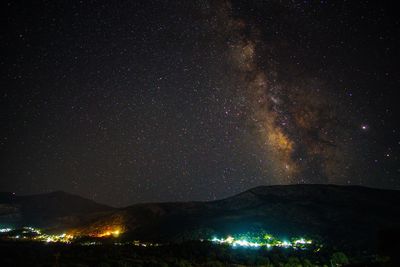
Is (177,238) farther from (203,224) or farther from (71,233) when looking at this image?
(71,233)

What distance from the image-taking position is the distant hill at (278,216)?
263 ft

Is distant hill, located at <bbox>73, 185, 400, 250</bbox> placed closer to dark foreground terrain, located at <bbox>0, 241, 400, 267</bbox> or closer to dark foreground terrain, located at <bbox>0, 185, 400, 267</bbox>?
dark foreground terrain, located at <bbox>0, 185, 400, 267</bbox>

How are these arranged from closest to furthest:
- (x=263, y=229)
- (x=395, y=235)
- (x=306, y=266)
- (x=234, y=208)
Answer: (x=395, y=235), (x=306, y=266), (x=263, y=229), (x=234, y=208)

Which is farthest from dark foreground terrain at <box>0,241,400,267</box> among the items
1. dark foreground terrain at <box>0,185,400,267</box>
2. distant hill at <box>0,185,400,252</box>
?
distant hill at <box>0,185,400,252</box>

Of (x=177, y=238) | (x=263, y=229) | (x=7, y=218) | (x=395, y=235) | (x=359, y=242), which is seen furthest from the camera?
(x=7, y=218)

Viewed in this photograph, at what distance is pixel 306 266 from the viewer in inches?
1547

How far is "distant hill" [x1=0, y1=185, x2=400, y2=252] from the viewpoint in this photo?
8031 centimetres

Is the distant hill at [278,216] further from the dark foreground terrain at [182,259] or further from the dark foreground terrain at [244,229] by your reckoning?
the dark foreground terrain at [182,259]

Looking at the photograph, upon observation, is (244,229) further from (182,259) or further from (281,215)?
(182,259)

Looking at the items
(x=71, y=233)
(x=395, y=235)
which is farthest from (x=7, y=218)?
(x=395, y=235)

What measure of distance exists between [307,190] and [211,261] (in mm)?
103476

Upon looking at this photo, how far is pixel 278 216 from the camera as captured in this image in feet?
328

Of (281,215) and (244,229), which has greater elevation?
(281,215)

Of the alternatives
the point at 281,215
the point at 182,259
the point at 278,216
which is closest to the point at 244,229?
the point at 278,216
